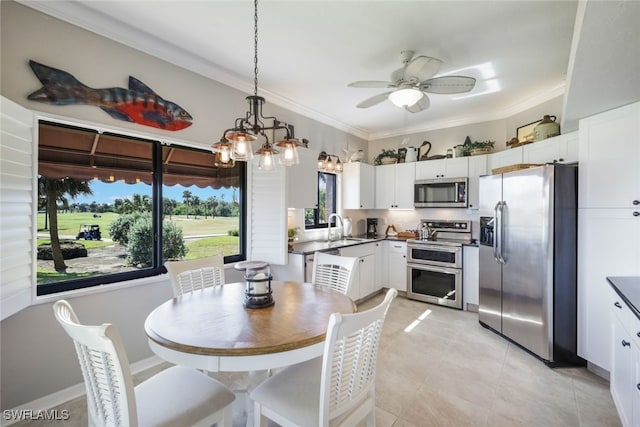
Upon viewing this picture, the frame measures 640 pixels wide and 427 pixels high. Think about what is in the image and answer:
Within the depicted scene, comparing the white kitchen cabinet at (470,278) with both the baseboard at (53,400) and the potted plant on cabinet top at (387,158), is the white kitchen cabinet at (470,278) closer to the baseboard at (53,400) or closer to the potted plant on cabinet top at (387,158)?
the potted plant on cabinet top at (387,158)

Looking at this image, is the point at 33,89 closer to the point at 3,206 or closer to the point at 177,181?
the point at 3,206

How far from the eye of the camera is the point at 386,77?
3064mm

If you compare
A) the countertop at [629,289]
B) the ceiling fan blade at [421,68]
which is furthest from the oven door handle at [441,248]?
the ceiling fan blade at [421,68]

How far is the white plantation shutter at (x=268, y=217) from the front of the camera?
3.19 meters

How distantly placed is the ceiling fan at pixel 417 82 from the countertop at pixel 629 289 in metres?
1.73

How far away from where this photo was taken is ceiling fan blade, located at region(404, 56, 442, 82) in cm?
210

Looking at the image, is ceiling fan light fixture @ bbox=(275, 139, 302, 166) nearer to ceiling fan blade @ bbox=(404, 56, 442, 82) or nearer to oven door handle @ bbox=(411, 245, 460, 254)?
ceiling fan blade @ bbox=(404, 56, 442, 82)

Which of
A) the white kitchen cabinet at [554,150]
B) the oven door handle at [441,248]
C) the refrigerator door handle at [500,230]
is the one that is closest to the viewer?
the white kitchen cabinet at [554,150]

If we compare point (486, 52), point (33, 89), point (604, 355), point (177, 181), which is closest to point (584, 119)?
point (486, 52)

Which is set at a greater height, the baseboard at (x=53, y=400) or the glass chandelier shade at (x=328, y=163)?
the glass chandelier shade at (x=328, y=163)

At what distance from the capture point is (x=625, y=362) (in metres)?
1.67

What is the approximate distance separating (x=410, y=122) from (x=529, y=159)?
1.89 meters

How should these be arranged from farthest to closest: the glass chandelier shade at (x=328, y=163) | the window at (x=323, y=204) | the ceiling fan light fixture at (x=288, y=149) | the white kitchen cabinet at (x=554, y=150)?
the window at (x=323, y=204) < the glass chandelier shade at (x=328, y=163) < the white kitchen cabinet at (x=554, y=150) < the ceiling fan light fixture at (x=288, y=149)

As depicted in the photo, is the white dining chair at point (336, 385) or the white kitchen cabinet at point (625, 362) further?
the white kitchen cabinet at point (625, 362)
